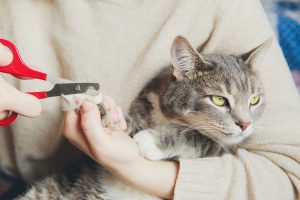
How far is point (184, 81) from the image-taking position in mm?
1078

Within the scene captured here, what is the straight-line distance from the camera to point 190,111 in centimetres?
106

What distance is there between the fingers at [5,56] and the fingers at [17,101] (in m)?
0.09

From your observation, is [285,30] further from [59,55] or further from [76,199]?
[76,199]

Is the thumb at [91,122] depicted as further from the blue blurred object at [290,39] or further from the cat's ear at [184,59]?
the blue blurred object at [290,39]

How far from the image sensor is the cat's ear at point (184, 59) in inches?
39.4

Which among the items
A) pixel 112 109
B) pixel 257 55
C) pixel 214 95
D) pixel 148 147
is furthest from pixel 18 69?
pixel 257 55

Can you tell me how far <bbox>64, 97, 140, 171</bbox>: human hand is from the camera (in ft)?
2.76

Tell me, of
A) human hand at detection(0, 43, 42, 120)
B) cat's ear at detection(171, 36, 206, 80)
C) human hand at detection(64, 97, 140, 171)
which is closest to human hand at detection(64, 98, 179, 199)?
human hand at detection(64, 97, 140, 171)

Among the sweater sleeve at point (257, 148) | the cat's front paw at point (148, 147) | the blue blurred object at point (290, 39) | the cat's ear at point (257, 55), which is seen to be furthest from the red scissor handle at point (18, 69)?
the blue blurred object at point (290, 39)

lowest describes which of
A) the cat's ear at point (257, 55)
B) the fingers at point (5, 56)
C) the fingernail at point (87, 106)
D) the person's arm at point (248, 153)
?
the person's arm at point (248, 153)

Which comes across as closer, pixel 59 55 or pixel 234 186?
pixel 234 186

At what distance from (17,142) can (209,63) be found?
617mm

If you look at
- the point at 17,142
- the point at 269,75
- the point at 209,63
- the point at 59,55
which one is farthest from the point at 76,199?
the point at 269,75

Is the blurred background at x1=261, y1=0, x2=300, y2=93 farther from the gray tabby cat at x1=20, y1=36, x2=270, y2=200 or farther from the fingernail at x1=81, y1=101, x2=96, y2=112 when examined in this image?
the fingernail at x1=81, y1=101, x2=96, y2=112
